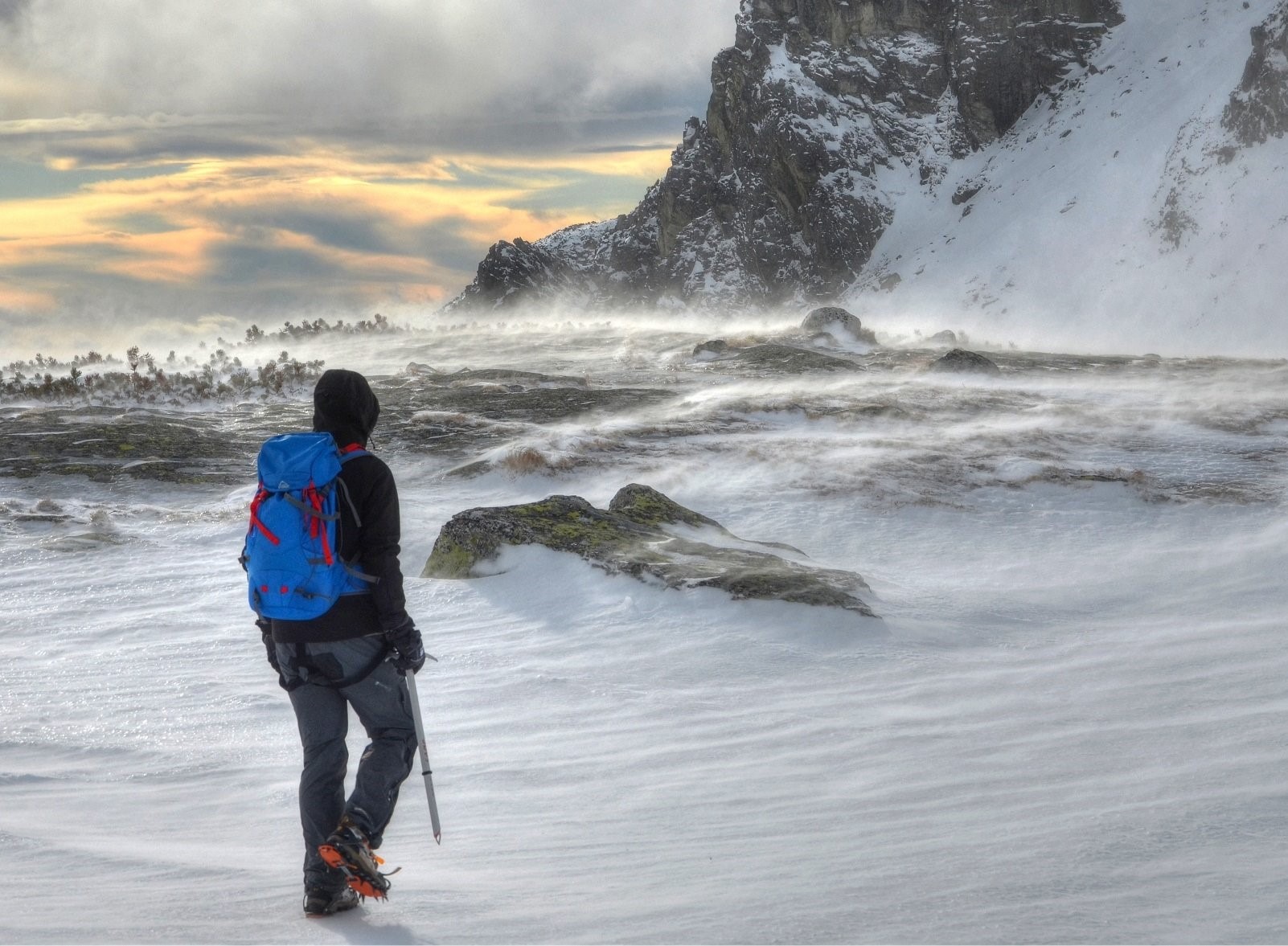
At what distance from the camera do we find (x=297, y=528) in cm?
422

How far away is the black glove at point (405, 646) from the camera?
14.3ft

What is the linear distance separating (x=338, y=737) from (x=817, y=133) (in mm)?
84544

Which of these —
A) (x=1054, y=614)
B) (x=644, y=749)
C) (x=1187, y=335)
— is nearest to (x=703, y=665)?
(x=644, y=749)

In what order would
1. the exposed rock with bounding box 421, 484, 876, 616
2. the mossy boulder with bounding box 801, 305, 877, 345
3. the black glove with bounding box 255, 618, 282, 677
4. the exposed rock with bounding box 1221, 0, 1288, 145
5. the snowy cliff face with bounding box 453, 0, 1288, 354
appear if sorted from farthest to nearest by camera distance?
the exposed rock with bounding box 1221, 0, 1288, 145, the snowy cliff face with bounding box 453, 0, 1288, 354, the mossy boulder with bounding box 801, 305, 877, 345, the exposed rock with bounding box 421, 484, 876, 616, the black glove with bounding box 255, 618, 282, 677

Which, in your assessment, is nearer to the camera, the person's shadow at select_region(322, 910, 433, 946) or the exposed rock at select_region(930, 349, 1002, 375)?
the person's shadow at select_region(322, 910, 433, 946)

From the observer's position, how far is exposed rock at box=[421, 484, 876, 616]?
9.05 metres

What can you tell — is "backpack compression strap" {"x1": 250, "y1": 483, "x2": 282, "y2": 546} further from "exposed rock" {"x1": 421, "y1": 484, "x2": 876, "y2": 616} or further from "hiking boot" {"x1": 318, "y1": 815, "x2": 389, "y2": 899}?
"exposed rock" {"x1": 421, "y1": 484, "x2": 876, "y2": 616}

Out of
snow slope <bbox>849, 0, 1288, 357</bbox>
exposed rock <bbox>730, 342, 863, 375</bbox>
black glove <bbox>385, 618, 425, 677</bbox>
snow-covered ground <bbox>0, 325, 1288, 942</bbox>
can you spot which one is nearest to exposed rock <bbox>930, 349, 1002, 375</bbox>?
exposed rock <bbox>730, 342, 863, 375</bbox>

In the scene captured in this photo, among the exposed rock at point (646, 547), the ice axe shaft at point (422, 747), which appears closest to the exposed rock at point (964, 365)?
the exposed rock at point (646, 547)

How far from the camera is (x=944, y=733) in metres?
6.45

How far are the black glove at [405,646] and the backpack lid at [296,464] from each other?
691 millimetres

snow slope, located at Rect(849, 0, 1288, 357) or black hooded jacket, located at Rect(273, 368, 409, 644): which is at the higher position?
snow slope, located at Rect(849, 0, 1288, 357)

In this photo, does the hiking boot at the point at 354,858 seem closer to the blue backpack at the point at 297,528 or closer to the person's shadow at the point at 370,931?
the person's shadow at the point at 370,931

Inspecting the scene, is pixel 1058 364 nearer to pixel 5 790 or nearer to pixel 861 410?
pixel 861 410
